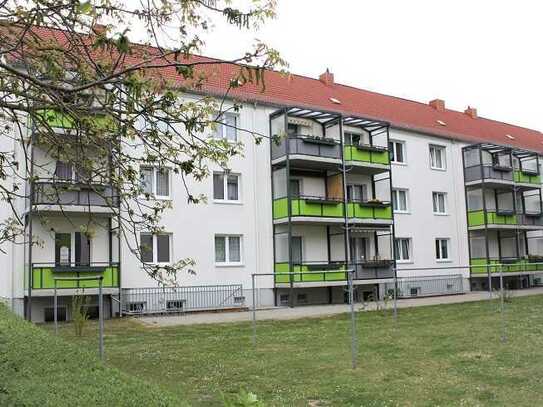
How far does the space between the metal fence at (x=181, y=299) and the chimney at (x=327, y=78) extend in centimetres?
1514

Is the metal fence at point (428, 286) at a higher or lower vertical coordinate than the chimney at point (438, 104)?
lower

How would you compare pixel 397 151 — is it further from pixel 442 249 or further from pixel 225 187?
pixel 225 187

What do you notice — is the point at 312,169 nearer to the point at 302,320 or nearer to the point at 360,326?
the point at 302,320

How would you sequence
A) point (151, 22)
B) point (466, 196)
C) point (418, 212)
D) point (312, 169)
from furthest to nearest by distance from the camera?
Result: point (466, 196)
point (418, 212)
point (312, 169)
point (151, 22)

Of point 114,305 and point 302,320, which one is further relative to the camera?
point 114,305

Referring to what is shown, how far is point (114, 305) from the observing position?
21.9 m

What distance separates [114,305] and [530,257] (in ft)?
80.7

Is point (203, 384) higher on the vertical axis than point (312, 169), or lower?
lower

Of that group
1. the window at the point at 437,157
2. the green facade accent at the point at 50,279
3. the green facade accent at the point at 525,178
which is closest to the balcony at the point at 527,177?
the green facade accent at the point at 525,178

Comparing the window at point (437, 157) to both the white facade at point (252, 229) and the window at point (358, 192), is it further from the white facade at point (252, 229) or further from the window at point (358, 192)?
the window at point (358, 192)

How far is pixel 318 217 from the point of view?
25953mm

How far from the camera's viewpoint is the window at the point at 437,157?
3369 centimetres

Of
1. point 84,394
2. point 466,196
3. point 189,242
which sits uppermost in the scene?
point 466,196

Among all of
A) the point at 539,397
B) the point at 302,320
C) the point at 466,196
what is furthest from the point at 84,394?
the point at 466,196
